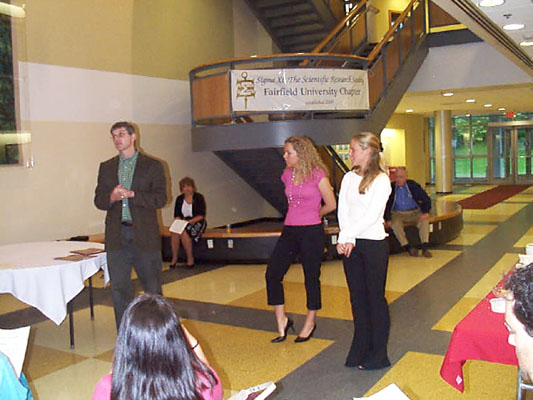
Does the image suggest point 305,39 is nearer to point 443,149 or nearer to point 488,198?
point 443,149

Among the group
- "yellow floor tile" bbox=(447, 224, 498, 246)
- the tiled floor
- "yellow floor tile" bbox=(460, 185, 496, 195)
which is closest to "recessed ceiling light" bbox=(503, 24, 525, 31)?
the tiled floor

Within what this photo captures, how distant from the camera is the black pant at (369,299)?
3.88 metres

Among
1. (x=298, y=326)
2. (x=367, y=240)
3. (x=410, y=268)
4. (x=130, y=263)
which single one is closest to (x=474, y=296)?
(x=410, y=268)

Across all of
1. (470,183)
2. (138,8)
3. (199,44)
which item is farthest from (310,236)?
(470,183)

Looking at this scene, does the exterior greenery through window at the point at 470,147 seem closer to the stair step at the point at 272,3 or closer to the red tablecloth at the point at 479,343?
the stair step at the point at 272,3

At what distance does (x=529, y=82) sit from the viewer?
1117 centimetres

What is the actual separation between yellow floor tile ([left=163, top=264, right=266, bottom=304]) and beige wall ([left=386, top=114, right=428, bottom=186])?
12.0 m

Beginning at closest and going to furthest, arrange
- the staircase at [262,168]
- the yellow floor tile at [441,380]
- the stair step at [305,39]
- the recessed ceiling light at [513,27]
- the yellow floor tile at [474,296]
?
the yellow floor tile at [441,380], the yellow floor tile at [474,296], the recessed ceiling light at [513,27], the staircase at [262,168], the stair step at [305,39]

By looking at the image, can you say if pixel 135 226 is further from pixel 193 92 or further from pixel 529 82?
pixel 529 82

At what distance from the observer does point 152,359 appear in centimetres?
153

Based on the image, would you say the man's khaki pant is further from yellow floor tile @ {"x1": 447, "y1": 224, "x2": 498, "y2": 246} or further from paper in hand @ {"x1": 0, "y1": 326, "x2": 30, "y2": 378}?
paper in hand @ {"x1": 0, "y1": 326, "x2": 30, "y2": 378}

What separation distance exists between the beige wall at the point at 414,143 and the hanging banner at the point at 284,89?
10380mm

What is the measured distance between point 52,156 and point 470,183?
65.9 feet

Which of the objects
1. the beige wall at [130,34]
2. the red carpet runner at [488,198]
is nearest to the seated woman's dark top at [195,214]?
the beige wall at [130,34]
